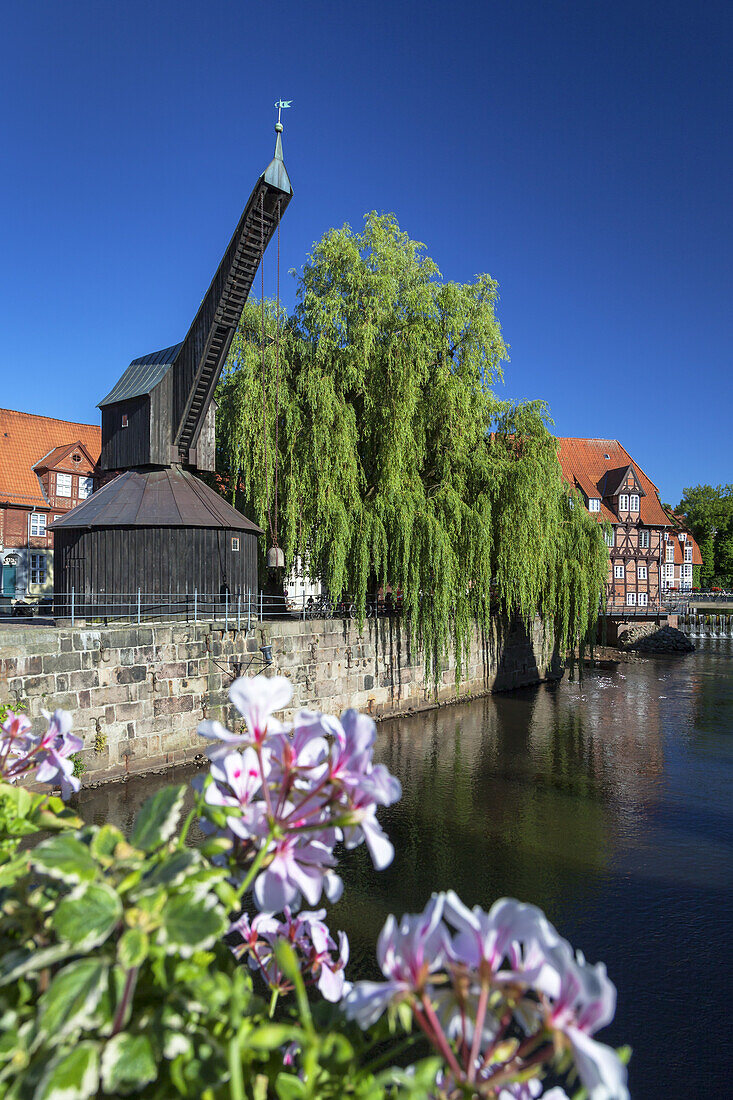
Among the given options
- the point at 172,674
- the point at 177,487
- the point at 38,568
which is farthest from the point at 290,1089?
the point at 38,568

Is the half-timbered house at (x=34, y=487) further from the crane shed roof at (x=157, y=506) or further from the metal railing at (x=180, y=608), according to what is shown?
the crane shed roof at (x=157, y=506)

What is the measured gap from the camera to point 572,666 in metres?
26.8

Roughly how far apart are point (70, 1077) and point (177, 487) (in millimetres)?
15652

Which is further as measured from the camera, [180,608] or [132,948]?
[180,608]

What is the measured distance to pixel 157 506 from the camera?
15.1 meters

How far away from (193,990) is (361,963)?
257 inches

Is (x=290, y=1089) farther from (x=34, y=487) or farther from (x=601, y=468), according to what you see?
(x=601, y=468)

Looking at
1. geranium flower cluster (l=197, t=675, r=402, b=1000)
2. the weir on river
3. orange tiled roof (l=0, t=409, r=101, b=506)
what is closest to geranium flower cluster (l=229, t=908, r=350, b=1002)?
geranium flower cluster (l=197, t=675, r=402, b=1000)

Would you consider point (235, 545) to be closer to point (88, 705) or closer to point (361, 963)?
point (88, 705)

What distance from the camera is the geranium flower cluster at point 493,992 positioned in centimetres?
81

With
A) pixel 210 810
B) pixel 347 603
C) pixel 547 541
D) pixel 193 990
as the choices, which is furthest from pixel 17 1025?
pixel 547 541

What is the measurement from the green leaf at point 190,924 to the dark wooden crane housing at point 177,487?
1406 cm

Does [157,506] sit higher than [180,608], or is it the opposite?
[157,506]

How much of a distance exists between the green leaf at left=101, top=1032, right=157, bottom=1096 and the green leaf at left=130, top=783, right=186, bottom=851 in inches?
9.3
